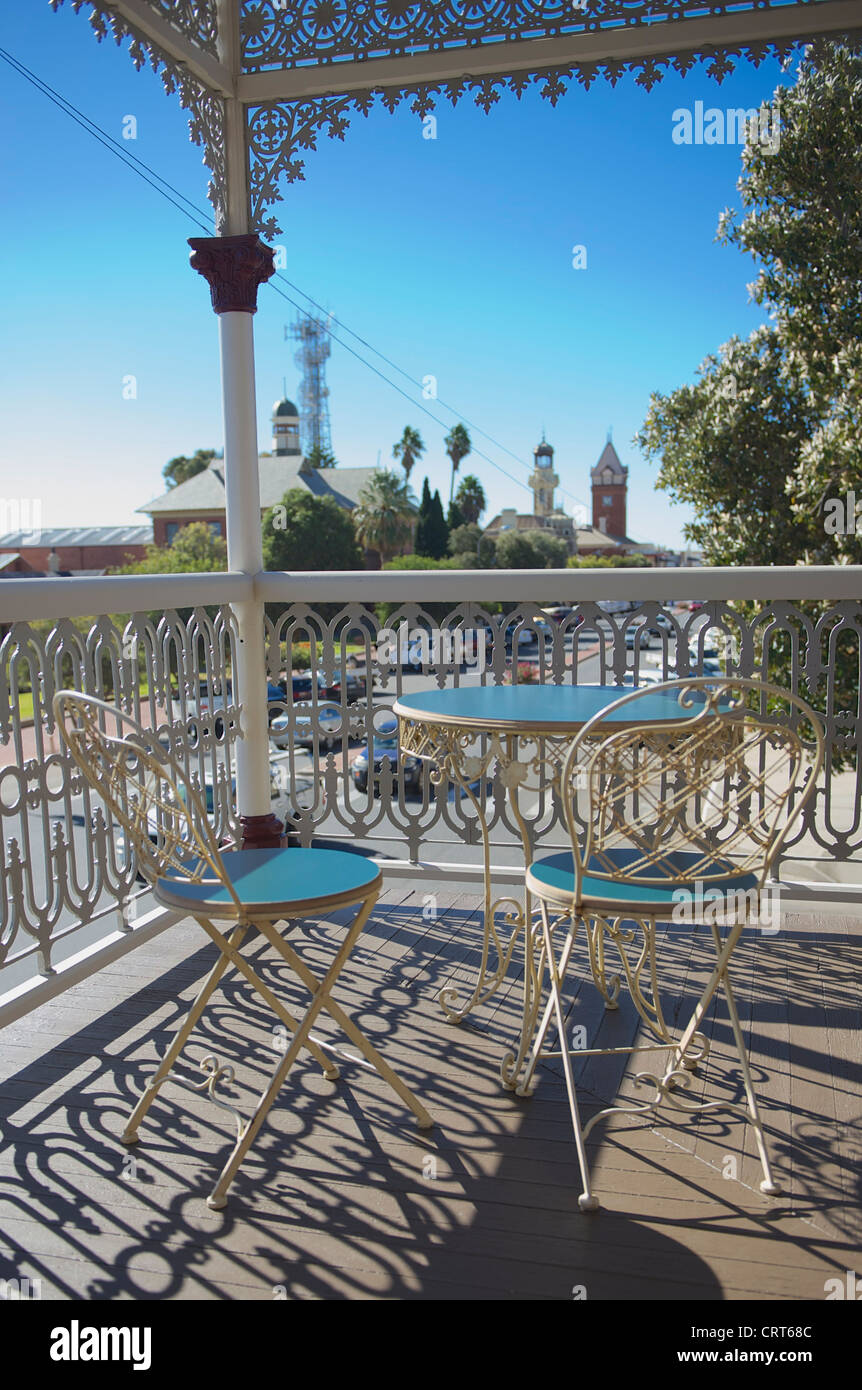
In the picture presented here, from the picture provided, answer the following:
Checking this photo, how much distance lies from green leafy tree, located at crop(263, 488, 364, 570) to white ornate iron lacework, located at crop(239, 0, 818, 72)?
48.9m

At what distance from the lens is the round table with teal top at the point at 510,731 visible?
7.98 ft

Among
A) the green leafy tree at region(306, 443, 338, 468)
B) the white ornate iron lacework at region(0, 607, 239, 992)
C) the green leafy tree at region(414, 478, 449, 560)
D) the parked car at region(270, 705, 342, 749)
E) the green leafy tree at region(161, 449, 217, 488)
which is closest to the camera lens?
the white ornate iron lacework at region(0, 607, 239, 992)

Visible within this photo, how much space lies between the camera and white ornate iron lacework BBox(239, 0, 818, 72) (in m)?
3.74

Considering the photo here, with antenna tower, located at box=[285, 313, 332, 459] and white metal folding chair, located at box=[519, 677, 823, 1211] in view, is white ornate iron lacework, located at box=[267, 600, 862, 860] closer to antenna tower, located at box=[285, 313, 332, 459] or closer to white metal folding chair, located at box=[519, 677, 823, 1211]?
white metal folding chair, located at box=[519, 677, 823, 1211]

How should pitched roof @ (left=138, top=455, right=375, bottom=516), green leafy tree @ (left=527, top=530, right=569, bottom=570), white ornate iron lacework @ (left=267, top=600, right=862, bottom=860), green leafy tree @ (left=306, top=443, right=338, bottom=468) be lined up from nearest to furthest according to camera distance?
white ornate iron lacework @ (left=267, top=600, right=862, bottom=860) < green leafy tree @ (left=527, top=530, right=569, bottom=570) < pitched roof @ (left=138, top=455, right=375, bottom=516) < green leafy tree @ (left=306, top=443, right=338, bottom=468)

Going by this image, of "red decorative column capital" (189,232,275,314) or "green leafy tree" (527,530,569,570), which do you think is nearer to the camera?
"red decorative column capital" (189,232,275,314)

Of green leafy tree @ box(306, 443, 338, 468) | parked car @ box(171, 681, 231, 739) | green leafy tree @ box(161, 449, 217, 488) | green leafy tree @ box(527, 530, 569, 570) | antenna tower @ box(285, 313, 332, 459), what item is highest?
antenna tower @ box(285, 313, 332, 459)

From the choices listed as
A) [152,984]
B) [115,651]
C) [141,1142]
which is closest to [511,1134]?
[141,1142]

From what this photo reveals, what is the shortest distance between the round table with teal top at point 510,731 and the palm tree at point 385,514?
2313 inches

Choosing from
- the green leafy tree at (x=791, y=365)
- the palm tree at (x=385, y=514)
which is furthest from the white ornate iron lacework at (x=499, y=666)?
the palm tree at (x=385, y=514)

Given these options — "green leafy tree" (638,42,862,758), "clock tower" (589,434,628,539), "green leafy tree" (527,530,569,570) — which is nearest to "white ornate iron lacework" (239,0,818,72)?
"green leafy tree" (638,42,862,758)

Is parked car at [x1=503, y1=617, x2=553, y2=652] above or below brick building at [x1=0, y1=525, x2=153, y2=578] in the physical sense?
below
